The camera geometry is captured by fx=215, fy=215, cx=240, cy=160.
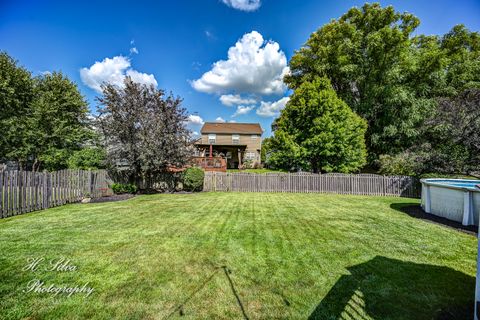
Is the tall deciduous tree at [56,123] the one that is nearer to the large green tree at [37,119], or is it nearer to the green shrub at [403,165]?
the large green tree at [37,119]

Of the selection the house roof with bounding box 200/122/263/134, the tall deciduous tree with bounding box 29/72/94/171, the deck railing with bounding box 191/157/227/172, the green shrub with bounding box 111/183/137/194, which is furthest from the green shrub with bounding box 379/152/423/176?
the tall deciduous tree with bounding box 29/72/94/171

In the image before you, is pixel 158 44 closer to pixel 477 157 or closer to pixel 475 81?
pixel 477 157

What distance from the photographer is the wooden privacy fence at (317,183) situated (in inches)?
521

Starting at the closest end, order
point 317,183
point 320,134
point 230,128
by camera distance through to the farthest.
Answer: point 317,183, point 320,134, point 230,128

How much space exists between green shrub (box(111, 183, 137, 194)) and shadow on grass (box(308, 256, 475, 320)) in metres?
12.4

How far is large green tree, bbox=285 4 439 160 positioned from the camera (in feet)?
55.7

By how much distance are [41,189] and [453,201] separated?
14.1m

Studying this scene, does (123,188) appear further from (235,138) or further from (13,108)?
(235,138)

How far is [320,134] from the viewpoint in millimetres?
15508

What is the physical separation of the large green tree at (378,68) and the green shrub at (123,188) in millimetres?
16549

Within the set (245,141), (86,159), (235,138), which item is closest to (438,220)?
(86,159)

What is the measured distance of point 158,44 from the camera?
14180 millimetres

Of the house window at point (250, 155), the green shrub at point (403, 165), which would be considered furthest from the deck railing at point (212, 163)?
the house window at point (250, 155)

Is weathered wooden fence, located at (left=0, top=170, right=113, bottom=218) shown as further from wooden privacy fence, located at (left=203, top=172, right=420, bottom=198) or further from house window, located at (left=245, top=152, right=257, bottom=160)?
house window, located at (left=245, top=152, right=257, bottom=160)
